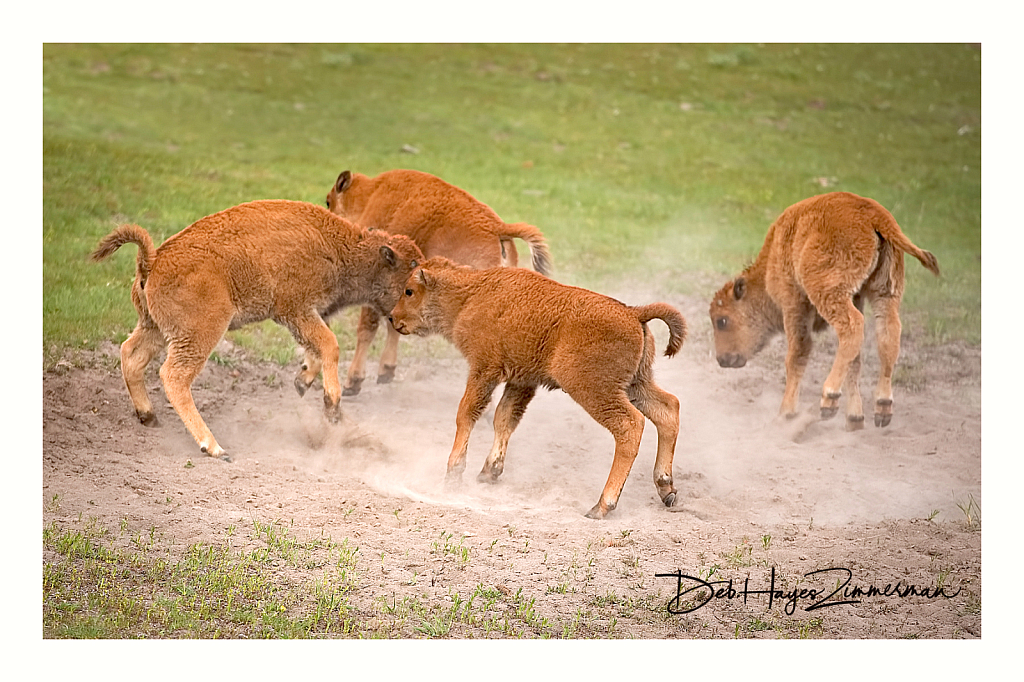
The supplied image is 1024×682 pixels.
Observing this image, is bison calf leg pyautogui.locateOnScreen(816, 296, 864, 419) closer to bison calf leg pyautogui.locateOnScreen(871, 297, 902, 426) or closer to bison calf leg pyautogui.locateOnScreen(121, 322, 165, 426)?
bison calf leg pyautogui.locateOnScreen(871, 297, 902, 426)

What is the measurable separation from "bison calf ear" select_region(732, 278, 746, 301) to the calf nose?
38 centimetres

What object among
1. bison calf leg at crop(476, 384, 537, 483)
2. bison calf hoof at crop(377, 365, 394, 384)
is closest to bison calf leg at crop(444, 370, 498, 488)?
bison calf leg at crop(476, 384, 537, 483)

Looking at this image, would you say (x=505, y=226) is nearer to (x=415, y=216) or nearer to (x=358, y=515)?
(x=415, y=216)

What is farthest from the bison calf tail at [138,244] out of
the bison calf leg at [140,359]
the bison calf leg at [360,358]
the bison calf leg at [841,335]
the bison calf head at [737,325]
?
the bison calf leg at [841,335]

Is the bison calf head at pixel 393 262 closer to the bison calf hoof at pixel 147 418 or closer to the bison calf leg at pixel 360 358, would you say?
the bison calf leg at pixel 360 358

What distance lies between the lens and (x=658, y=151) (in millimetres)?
9867

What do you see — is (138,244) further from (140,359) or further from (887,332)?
(887,332)

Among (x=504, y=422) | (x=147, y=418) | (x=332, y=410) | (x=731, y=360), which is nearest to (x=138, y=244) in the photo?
(x=147, y=418)

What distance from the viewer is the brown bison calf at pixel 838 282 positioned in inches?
258

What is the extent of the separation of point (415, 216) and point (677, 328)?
2067 mm

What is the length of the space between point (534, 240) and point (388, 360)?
52.1 inches

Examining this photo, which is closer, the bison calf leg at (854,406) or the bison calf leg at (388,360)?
the bison calf leg at (854,406)

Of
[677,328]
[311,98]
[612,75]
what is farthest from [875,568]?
[311,98]
